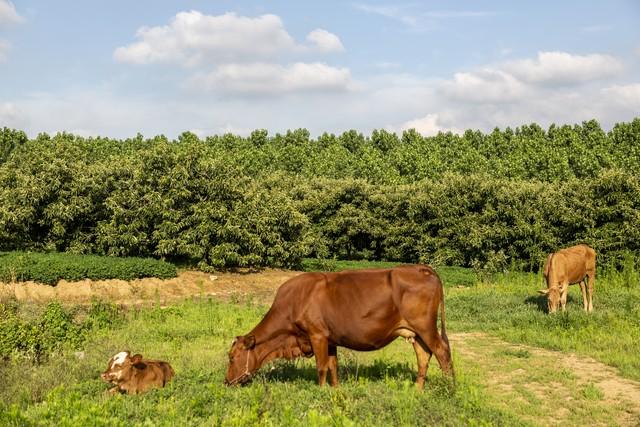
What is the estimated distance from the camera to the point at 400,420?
6531 millimetres

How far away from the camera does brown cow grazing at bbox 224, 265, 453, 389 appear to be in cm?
776

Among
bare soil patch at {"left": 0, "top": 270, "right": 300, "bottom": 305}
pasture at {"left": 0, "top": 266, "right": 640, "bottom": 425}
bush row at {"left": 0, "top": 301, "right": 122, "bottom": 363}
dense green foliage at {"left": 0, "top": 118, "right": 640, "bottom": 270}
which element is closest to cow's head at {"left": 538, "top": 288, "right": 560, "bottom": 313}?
pasture at {"left": 0, "top": 266, "right": 640, "bottom": 425}

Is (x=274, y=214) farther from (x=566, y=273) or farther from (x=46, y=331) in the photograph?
(x=46, y=331)

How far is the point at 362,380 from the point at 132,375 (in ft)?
10.1

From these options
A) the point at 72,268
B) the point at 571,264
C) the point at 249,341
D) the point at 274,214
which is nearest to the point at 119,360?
the point at 249,341

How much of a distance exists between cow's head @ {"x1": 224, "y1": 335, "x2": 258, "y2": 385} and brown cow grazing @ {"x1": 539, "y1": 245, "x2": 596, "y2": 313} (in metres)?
9.00

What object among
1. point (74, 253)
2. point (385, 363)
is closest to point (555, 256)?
point (385, 363)

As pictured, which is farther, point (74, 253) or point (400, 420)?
point (74, 253)

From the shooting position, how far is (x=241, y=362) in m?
7.78

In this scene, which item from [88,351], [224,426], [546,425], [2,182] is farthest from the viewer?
[2,182]

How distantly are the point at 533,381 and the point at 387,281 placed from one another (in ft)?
10.6

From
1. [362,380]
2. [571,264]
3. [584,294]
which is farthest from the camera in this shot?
[584,294]

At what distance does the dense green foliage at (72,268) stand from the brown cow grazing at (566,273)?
42.5ft

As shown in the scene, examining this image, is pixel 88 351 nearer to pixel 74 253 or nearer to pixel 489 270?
pixel 74 253
